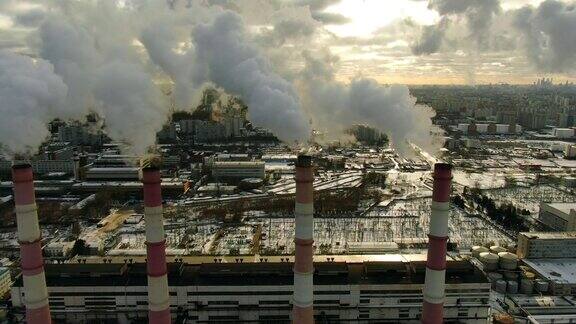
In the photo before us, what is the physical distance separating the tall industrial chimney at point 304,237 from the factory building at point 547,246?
11271mm

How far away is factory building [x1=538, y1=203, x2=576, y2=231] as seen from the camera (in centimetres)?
2052

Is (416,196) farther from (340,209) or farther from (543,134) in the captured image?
(543,134)

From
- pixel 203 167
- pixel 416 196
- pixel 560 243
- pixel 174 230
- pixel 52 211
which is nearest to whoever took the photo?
pixel 560 243

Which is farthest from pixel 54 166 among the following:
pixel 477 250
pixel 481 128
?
pixel 481 128

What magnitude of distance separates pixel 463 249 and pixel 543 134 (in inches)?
1705

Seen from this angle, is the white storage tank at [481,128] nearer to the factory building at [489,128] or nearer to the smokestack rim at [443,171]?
the factory building at [489,128]

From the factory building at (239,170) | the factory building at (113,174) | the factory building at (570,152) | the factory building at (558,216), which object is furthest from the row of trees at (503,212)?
the factory building at (570,152)

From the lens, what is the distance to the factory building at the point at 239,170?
31.5 metres

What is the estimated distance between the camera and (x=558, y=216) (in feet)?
70.8

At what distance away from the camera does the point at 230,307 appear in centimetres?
1270

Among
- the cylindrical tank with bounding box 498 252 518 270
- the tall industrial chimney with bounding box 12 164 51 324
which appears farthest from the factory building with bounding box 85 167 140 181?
the cylindrical tank with bounding box 498 252 518 270

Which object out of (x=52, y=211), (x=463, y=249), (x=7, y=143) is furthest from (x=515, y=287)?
(x=52, y=211)

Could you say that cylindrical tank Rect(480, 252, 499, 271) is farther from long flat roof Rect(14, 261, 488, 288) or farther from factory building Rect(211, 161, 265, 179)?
factory building Rect(211, 161, 265, 179)

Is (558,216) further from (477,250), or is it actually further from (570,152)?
(570,152)
